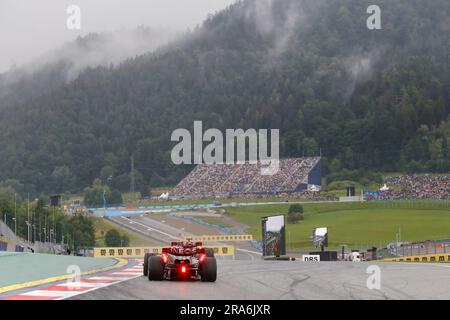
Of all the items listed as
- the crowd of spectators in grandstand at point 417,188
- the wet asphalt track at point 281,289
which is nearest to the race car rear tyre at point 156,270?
the wet asphalt track at point 281,289

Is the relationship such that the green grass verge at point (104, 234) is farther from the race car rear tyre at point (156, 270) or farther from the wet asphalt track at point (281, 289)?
the wet asphalt track at point (281, 289)

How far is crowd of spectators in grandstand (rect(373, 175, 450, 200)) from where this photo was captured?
438ft

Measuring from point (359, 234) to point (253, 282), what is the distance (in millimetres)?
86230

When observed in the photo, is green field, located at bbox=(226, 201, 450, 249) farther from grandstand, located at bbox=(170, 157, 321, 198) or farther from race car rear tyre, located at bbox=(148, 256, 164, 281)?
race car rear tyre, located at bbox=(148, 256, 164, 281)

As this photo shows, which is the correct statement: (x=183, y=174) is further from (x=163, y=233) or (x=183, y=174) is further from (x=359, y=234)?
(x=359, y=234)

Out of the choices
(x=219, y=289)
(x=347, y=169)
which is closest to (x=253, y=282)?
(x=219, y=289)

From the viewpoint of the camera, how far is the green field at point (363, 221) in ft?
313

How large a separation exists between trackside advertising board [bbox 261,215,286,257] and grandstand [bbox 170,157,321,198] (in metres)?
102

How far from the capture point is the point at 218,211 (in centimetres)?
12369

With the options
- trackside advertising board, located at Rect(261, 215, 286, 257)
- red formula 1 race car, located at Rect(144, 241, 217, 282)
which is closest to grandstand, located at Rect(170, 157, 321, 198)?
trackside advertising board, located at Rect(261, 215, 286, 257)

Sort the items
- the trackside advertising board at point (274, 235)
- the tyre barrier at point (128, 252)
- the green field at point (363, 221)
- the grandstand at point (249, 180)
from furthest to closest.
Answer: the grandstand at point (249, 180) < the green field at point (363, 221) < the tyre barrier at point (128, 252) < the trackside advertising board at point (274, 235)
